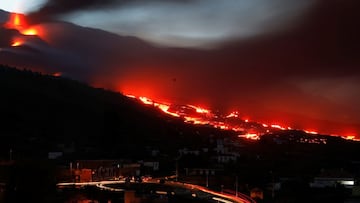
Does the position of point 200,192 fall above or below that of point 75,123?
below

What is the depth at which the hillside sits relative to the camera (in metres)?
36.9

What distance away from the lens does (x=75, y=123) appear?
44938 millimetres

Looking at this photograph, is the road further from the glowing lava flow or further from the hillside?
the glowing lava flow

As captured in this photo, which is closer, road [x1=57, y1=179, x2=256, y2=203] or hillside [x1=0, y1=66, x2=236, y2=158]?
road [x1=57, y1=179, x2=256, y2=203]

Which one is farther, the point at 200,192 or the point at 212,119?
the point at 212,119

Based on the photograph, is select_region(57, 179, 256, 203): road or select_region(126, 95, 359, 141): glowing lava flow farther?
select_region(126, 95, 359, 141): glowing lava flow

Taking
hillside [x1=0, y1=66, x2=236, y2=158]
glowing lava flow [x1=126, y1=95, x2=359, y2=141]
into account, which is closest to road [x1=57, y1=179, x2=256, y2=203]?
hillside [x1=0, y1=66, x2=236, y2=158]

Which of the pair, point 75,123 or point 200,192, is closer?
point 200,192

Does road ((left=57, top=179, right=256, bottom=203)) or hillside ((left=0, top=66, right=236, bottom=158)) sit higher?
hillside ((left=0, top=66, right=236, bottom=158))

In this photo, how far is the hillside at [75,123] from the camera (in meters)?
36.9

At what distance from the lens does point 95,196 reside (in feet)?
74.0

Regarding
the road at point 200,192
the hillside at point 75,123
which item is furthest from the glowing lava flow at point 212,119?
the road at point 200,192

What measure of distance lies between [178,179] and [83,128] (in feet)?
54.1

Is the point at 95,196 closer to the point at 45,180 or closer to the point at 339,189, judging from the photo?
the point at 45,180
